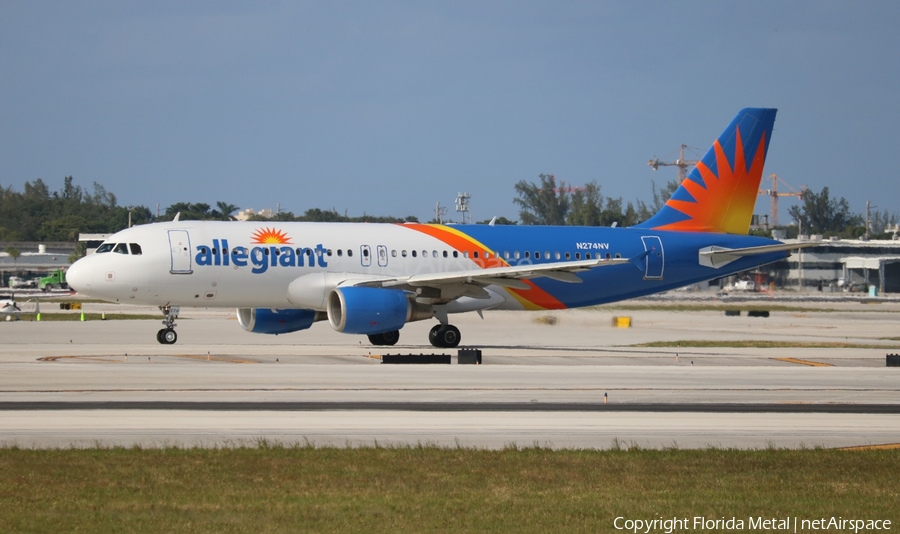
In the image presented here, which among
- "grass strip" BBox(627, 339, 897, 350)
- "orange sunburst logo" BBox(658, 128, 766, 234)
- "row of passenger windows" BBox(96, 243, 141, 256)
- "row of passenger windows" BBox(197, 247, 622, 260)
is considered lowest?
"grass strip" BBox(627, 339, 897, 350)

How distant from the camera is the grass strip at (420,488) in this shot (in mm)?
10656

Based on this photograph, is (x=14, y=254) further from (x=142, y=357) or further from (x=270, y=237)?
(x=142, y=357)

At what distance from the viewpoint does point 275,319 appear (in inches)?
1409

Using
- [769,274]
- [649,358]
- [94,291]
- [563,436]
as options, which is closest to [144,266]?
[94,291]

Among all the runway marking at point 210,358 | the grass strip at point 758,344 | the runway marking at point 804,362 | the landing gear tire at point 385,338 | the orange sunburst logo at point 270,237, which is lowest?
the grass strip at point 758,344

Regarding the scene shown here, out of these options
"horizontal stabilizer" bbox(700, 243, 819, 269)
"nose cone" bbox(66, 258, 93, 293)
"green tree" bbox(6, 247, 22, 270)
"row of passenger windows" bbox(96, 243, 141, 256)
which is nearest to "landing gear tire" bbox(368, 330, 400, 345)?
"row of passenger windows" bbox(96, 243, 141, 256)

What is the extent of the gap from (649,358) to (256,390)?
13420 millimetres

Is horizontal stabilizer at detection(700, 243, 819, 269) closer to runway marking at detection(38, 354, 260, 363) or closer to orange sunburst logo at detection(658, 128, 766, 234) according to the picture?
orange sunburst logo at detection(658, 128, 766, 234)

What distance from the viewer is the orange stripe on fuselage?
120ft

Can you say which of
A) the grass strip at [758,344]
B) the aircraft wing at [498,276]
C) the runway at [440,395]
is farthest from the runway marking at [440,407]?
the grass strip at [758,344]

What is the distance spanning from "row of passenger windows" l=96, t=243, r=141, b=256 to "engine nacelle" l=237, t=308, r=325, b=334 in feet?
14.5

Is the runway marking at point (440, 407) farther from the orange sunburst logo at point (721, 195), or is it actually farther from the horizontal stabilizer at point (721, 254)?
the orange sunburst logo at point (721, 195)

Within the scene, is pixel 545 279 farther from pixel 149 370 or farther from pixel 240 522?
pixel 240 522

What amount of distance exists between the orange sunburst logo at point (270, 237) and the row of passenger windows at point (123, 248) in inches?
140
